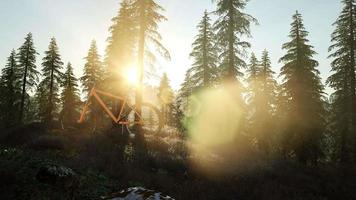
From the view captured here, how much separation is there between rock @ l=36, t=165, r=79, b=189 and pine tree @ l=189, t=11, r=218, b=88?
26984 millimetres

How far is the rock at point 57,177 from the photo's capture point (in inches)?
378

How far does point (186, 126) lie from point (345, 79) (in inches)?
598

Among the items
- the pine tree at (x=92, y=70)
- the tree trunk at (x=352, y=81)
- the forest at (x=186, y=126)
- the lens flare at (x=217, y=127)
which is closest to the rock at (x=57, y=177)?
the forest at (x=186, y=126)

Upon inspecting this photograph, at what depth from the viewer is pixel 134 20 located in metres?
24.6

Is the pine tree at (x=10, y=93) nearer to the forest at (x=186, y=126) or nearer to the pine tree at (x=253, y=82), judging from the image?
the forest at (x=186, y=126)

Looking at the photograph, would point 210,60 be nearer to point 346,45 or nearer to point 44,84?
point 346,45

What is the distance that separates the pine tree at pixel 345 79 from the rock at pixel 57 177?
85.6 ft

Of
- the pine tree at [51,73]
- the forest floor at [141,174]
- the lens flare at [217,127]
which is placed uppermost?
the pine tree at [51,73]

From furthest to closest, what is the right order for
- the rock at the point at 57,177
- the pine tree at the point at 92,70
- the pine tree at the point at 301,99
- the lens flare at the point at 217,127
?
the pine tree at the point at 92,70 < the pine tree at the point at 301,99 < the lens flare at the point at 217,127 < the rock at the point at 57,177

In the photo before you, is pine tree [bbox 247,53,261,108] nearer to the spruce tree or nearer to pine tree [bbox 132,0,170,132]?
the spruce tree

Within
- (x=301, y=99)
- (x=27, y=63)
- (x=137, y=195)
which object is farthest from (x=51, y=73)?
(x=137, y=195)

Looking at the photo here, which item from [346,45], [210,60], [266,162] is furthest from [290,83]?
[266,162]

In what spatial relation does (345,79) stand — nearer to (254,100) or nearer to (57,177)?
(254,100)

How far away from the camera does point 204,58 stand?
36.4 m
